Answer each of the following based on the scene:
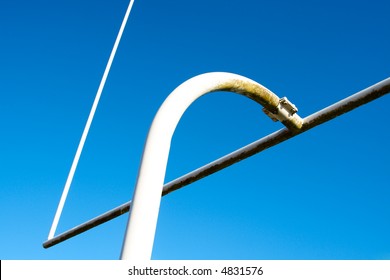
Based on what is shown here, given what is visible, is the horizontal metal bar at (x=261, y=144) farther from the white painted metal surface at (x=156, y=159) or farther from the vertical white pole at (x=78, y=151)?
the white painted metal surface at (x=156, y=159)

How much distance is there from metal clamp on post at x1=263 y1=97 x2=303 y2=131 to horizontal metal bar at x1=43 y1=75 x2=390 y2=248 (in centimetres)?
4

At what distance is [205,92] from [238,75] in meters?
0.28

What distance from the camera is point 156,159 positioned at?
3.98ft

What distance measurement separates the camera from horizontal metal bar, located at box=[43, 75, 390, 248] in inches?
72.0

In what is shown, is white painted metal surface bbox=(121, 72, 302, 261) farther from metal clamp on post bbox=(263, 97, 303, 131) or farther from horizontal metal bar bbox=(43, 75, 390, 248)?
horizontal metal bar bbox=(43, 75, 390, 248)

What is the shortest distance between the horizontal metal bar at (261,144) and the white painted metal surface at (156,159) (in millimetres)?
544

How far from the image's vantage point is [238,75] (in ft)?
5.49

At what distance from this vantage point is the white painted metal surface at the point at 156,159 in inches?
41.8

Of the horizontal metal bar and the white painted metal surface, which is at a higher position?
the horizontal metal bar

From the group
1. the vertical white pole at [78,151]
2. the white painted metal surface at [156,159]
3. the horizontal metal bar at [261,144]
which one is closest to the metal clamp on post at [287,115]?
the horizontal metal bar at [261,144]

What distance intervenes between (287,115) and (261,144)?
0.29 metres

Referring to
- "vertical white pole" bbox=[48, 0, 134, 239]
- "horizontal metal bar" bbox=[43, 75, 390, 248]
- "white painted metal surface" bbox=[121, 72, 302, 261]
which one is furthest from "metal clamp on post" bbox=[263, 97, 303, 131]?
"vertical white pole" bbox=[48, 0, 134, 239]
